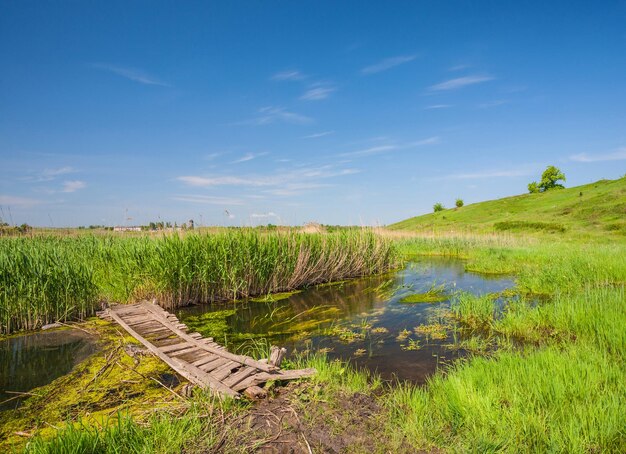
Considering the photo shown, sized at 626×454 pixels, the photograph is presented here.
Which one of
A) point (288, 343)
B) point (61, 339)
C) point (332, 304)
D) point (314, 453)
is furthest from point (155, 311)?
point (314, 453)

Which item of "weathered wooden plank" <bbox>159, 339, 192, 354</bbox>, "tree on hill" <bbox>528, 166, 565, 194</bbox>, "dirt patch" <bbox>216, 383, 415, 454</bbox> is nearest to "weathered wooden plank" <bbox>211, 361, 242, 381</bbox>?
"dirt patch" <bbox>216, 383, 415, 454</bbox>

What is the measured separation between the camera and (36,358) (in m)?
6.94

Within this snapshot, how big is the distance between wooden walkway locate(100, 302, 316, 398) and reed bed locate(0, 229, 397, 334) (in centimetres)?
178

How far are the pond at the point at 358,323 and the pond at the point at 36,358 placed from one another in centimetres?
258

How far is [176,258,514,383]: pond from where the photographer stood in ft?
22.0

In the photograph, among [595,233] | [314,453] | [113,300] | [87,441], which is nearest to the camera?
[87,441]

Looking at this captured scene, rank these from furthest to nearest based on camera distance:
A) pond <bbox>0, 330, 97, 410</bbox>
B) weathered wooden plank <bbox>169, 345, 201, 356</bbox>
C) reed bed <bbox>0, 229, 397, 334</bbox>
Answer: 1. reed bed <bbox>0, 229, 397, 334</bbox>
2. weathered wooden plank <bbox>169, 345, 201, 356</bbox>
3. pond <bbox>0, 330, 97, 410</bbox>

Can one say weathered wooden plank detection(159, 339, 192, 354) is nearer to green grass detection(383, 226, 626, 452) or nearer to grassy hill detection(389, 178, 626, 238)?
green grass detection(383, 226, 626, 452)

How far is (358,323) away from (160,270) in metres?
6.36

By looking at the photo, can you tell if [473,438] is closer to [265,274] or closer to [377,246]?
[265,274]

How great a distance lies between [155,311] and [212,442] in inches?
246

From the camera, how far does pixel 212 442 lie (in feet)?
11.5

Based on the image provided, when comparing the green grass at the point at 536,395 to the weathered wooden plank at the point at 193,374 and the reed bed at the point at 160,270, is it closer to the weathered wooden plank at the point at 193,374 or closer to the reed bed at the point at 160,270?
the weathered wooden plank at the point at 193,374

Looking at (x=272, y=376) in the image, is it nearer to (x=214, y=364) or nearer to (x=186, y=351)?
(x=214, y=364)
